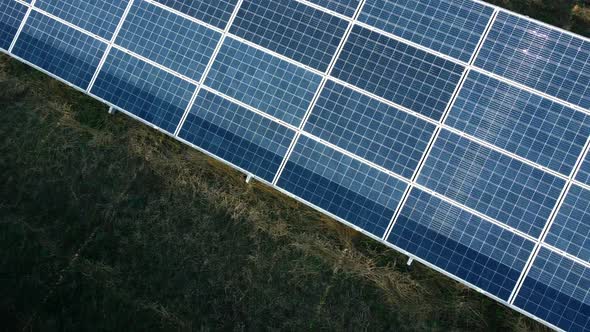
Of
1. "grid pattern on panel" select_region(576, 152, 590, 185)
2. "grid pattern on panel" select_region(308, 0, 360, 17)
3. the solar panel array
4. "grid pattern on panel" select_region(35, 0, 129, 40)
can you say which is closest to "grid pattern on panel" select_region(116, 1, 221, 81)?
the solar panel array

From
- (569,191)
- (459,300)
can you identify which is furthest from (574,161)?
(459,300)

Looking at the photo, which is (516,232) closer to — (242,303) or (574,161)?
(574,161)

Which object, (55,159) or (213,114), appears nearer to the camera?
(213,114)

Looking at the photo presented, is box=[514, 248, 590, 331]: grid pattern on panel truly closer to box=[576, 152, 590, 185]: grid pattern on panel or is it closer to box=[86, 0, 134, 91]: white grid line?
box=[576, 152, 590, 185]: grid pattern on panel

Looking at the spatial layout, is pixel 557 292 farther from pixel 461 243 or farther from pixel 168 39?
pixel 168 39

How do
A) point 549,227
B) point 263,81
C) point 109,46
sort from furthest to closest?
point 109,46 → point 263,81 → point 549,227

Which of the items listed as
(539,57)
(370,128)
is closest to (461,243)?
(370,128)

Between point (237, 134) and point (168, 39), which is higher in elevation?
point (168, 39)
